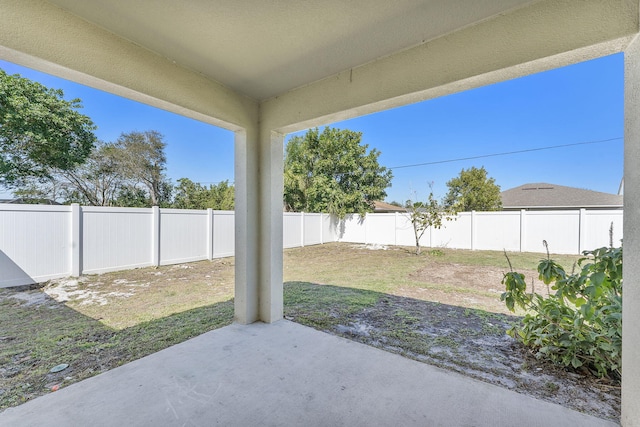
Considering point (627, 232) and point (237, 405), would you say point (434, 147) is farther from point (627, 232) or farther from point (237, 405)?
point (237, 405)

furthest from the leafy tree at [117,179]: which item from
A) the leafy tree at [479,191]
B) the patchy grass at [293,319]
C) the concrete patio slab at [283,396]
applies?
the leafy tree at [479,191]

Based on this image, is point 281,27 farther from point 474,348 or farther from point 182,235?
point 182,235

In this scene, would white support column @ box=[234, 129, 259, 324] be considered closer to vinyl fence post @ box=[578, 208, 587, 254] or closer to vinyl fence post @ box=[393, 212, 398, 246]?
vinyl fence post @ box=[393, 212, 398, 246]

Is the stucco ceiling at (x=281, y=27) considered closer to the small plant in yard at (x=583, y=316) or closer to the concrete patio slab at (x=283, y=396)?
the small plant in yard at (x=583, y=316)

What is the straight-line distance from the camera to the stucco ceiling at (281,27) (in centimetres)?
140

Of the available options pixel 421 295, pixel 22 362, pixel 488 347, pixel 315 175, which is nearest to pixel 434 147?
pixel 315 175

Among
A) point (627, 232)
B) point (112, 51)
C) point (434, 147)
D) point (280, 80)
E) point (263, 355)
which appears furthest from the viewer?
point (434, 147)

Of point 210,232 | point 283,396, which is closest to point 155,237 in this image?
point 210,232

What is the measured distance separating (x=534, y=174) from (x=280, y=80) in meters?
15.6

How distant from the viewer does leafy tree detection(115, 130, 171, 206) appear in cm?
1180

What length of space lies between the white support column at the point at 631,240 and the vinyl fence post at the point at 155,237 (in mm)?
6991

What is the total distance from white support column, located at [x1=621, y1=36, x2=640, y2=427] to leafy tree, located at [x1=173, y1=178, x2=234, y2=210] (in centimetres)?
1515

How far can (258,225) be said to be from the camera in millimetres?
2777

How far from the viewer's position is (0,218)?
4.13 meters
